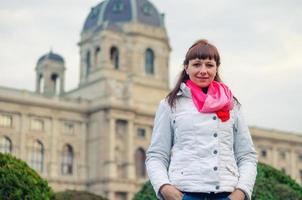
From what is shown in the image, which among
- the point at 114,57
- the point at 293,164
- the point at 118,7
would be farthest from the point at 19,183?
the point at 293,164

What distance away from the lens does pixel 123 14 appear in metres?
59.4

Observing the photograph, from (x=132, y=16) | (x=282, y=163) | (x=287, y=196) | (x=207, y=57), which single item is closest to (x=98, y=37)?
(x=132, y=16)

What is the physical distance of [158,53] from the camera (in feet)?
198

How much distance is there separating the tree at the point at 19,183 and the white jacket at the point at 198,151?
6678 mm

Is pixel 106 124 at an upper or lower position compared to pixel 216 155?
upper

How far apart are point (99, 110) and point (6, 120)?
280 inches

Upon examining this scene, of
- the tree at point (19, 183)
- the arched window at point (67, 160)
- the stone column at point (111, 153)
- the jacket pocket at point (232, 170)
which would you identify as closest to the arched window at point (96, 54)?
the stone column at point (111, 153)

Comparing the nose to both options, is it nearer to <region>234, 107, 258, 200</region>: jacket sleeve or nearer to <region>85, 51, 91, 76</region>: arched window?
<region>234, 107, 258, 200</region>: jacket sleeve

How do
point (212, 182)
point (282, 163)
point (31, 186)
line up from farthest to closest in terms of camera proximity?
1. point (282, 163)
2. point (31, 186)
3. point (212, 182)

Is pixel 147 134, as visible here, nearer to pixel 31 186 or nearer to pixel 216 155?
pixel 31 186


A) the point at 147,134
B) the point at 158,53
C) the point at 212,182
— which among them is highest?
the point at 158,53

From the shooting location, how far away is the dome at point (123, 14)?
59.2m

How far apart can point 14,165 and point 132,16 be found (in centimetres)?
4879

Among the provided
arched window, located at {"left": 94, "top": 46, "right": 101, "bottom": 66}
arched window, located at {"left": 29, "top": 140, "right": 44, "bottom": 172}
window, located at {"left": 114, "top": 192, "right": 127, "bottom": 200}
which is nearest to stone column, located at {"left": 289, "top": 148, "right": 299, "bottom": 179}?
window, located at {"left": 114, "top": 192, "right": 127, "bottom": 200}
